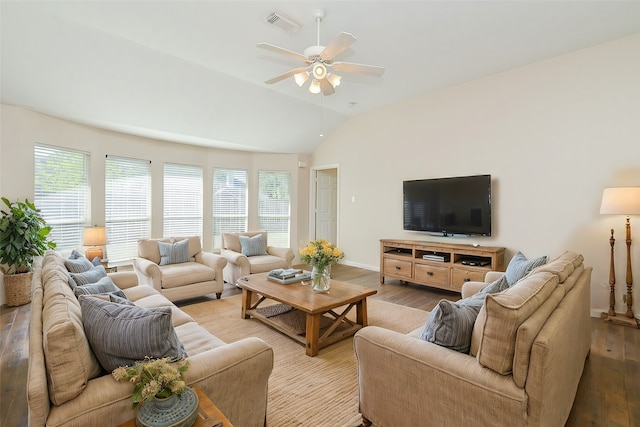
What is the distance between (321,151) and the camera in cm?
691

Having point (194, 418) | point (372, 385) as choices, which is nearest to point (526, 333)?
point (372, 385)

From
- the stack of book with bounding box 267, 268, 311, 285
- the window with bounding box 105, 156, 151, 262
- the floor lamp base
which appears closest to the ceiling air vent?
the stack of book with bounding box 267, 268, 311, 285

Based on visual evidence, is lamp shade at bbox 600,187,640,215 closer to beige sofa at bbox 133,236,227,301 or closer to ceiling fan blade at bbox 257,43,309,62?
ceiling fan blade at bbox 257,43,309,62

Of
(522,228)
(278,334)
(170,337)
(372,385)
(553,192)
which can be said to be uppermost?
(553,192)

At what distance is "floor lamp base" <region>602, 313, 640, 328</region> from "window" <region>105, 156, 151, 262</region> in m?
6.57

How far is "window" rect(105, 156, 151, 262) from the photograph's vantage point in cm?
492

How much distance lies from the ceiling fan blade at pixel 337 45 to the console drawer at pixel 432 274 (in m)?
3.23

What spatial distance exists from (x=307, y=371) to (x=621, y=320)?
3503mm

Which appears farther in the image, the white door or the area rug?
the white door

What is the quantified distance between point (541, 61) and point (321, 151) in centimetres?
411

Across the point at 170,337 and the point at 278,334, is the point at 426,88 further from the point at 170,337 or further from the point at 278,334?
the point at 170,337

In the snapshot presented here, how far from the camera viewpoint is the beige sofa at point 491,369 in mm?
1267

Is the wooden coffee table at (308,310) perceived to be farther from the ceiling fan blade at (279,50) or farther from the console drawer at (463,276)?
the ceiling fan blade at (279,50)

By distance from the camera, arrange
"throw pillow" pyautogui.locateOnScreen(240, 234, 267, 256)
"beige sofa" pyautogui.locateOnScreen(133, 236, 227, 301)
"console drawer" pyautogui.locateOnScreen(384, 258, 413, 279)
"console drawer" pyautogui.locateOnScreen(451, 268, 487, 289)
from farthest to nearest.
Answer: "throw pillow" pyautogui.locateOnScreen(240, 234, 267, 256), "console drawer" pyautogui.locateOnScreen(384, 258, 413, 279), "console drawer" pyautogui.locateOnScreen(451, 268, 487, 289), "beige sofa" pyautogui.locateOnScreen(133, 236, 227, 301)
